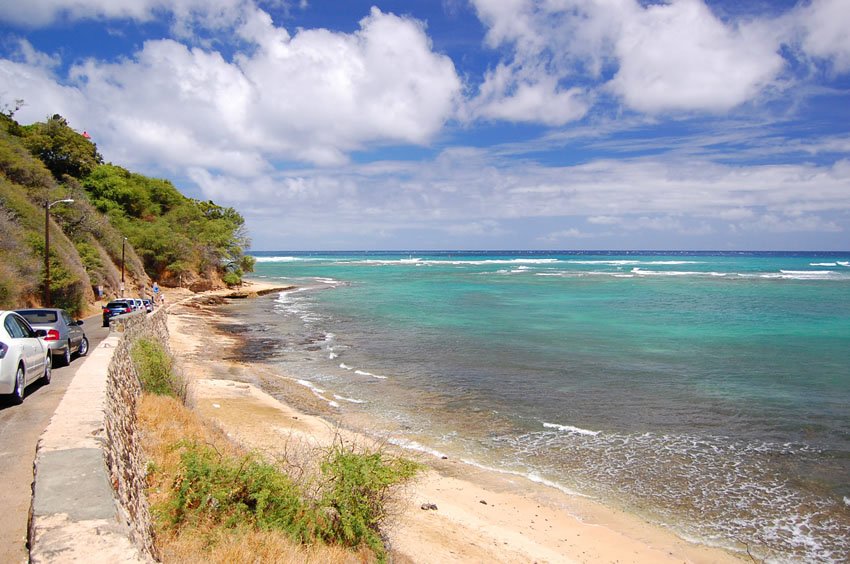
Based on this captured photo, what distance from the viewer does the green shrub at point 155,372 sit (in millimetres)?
13745

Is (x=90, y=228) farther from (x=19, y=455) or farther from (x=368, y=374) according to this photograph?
(x=19, y=455)

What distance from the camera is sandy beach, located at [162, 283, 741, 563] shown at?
9953 mm

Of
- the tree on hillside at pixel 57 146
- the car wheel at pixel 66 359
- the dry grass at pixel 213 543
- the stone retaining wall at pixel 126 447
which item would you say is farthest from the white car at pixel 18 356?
the tree on hillside at pixel 57 146

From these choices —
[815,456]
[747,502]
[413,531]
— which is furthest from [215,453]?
[815,456]

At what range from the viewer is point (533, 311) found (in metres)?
47.3

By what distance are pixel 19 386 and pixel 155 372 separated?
391cm

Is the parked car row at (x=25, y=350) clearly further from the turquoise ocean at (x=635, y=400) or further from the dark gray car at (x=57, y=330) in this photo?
the turquoise ocean at (x=635, y=400)

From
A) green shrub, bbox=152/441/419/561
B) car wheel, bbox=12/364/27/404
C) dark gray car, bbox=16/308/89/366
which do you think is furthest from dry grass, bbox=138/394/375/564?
dark gray car, bbox=16/308/89/366

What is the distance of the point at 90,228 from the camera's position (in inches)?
1769

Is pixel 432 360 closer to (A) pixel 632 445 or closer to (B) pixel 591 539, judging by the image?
(A) pixel 632 445

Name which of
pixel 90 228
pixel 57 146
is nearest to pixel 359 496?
pixel 90 228

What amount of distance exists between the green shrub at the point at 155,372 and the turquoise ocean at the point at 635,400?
19.2ft

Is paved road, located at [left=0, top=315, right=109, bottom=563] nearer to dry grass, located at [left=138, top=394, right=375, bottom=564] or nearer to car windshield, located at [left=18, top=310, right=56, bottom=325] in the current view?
dry grass, located at [left=138, top=394, right=375, bottom=564]

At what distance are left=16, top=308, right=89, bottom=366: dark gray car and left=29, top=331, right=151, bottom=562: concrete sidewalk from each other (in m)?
8.88
